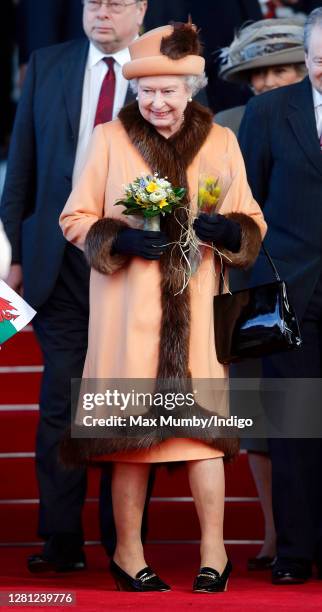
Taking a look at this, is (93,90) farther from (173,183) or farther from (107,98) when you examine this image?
(173,183)

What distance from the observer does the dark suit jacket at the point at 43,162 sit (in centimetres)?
639

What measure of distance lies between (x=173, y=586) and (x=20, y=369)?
6.89 feet

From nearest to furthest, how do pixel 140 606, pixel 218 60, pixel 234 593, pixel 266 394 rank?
pixel 140 606
pixel 234 593
pixel 266 394
pixel 218 60

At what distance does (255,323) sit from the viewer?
18.6 ft

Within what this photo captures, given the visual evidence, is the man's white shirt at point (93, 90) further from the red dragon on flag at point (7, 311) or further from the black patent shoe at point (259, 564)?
the black patent shoe at point (259, 564)

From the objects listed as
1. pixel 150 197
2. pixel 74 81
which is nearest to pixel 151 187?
pixel 150 197

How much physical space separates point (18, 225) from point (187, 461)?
1.42m

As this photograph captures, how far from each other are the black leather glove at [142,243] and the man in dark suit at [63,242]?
85 centimetres

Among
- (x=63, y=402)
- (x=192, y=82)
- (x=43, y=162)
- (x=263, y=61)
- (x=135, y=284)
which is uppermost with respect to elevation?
(x=263, y=61)

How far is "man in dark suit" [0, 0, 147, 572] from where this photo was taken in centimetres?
638

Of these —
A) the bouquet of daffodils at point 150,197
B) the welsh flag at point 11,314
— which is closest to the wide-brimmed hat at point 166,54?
the bouquet of daffodils at point 150,197

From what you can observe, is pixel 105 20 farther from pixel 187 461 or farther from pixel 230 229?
pixel 187 461

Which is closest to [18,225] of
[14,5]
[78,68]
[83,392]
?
[78,68]

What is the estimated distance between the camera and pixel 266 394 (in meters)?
6.20
